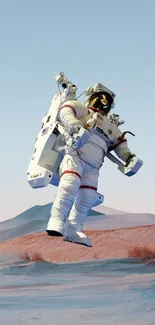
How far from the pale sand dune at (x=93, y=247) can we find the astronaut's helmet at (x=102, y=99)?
2812 millimetres

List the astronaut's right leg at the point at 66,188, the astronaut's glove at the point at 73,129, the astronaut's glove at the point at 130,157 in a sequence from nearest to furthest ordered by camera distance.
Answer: the astronaut's glove at the point at 73,129 < the astronaut's right leg at the point at 66,188 < the astronaut's glove at the point at 130,157

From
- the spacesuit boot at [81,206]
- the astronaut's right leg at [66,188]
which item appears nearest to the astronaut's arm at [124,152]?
the spacesuit boot at [81,206]

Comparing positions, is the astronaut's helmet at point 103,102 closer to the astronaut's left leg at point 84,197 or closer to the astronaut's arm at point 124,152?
the astronaut's arm at point 124,152

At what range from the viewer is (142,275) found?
6344mm

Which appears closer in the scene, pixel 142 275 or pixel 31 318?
pixel 31 318

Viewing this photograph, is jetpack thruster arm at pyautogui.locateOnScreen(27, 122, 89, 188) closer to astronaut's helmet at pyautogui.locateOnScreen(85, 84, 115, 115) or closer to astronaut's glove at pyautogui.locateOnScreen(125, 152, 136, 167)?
astronaut's helmet at pyautogui.locateOnScreen(85, 84, 115, 115)

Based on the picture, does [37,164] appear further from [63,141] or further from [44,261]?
[44,261]

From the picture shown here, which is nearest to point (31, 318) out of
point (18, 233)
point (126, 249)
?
point (126, 249)

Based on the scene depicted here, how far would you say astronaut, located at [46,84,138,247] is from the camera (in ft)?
19.0

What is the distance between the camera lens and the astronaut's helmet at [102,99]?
6.28 metres

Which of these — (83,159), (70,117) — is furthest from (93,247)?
(70,117)

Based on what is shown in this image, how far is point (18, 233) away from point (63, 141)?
4.12 m

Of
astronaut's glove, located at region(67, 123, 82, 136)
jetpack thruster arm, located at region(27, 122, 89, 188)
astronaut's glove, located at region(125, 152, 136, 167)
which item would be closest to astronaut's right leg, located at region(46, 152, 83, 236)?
jetpack thruster arm, located at region(27, 122, 89, 188)

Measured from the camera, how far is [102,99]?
6285mm
